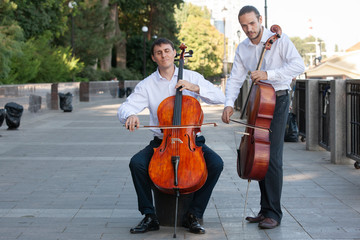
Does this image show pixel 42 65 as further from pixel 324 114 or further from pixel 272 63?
pixel 272 63

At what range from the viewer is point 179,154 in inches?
196

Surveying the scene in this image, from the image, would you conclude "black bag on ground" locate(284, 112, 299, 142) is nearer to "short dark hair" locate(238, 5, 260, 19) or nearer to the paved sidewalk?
the paved sidewalk

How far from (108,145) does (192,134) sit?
24.4 ft

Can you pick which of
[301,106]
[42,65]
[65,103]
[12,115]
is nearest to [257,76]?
[301,106]

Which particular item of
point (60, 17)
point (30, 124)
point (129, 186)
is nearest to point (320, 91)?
point (129, 186)

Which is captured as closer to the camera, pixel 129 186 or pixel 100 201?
pixel 100 201

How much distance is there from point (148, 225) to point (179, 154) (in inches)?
31.2

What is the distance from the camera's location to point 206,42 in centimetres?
10906

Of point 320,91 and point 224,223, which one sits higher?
point 320,91

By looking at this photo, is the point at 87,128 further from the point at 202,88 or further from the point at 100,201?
the point at 202,88

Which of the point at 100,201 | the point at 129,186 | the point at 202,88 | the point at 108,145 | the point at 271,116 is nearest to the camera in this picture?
the point at 271,116

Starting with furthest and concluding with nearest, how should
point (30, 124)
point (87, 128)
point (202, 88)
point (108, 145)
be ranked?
point (30, 124), point (87, 128), point (108, 145), point (202, 88)

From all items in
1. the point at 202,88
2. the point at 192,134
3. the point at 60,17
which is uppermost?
the point at 60,17

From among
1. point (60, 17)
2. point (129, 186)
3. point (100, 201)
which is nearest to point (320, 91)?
point (129, 186)
